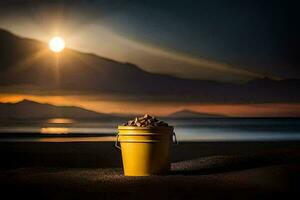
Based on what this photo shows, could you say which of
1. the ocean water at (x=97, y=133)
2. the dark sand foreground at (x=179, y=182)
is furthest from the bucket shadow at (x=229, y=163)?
the ocean water at (x=97, y=133)

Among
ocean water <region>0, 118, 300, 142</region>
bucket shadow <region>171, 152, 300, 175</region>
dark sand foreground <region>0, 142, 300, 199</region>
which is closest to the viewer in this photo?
dark sand foreground <region>0, 142, 300, 199</region>

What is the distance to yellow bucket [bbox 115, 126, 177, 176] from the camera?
8.62 meters

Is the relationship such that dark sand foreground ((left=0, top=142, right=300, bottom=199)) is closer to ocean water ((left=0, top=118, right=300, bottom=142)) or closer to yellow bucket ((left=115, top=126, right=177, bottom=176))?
yellow bucket ((left=115, top=126, right=177, bottom=176))

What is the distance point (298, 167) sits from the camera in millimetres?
8977

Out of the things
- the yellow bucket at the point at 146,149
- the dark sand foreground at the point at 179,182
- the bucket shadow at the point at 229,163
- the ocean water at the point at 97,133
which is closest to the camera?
the dark sand foreground at the point at 179,182

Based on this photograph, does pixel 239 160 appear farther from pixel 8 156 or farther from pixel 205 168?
pixel 8 156

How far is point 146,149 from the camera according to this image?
28.5 ft

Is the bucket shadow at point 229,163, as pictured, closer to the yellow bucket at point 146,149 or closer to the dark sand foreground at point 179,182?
the dark sand foreground at point 179,182

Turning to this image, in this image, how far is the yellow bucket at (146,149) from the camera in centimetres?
862

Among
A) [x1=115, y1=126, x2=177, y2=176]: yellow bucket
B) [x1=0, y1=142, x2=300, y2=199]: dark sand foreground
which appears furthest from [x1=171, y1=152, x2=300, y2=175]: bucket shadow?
[x1=115, y1=126, x2=177, y2=176]: yellow bucket

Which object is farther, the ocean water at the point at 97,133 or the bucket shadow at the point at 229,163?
the ocean water at the point at 97,133

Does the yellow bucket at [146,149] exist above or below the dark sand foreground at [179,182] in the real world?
above

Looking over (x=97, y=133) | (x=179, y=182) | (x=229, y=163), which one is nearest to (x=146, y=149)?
(x=179, y=182)

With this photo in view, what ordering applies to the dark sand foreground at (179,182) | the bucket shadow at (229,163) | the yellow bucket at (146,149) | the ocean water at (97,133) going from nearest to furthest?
1. the dark sand foreground at (179,182)
2. the yellow bucket at (146,149)
3. the bucket shadow at (229,163)
4. the ocean water at (97,133)
